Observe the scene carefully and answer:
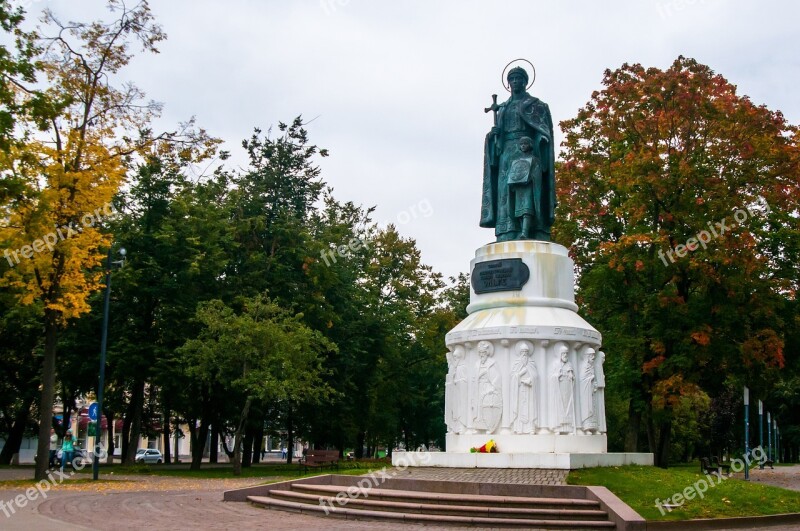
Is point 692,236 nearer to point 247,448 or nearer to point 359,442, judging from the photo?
point 247,448

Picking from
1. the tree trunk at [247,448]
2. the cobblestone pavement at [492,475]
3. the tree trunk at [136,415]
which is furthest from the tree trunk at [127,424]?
the cobblestone pavement at [492,475]

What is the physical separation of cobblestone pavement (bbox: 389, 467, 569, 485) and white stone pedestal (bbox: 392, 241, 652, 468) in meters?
0.46

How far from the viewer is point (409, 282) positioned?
4550 cm

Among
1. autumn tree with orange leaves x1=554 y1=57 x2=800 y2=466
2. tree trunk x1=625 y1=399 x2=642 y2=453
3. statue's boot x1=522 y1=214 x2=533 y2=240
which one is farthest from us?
tree trunk x1=625 y1=399 x2=642 y2=453

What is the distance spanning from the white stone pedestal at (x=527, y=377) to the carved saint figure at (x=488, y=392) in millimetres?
22

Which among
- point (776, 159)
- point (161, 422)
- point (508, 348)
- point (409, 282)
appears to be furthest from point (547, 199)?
point (161, 422)

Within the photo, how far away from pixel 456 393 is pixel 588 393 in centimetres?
292

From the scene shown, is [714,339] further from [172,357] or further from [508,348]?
[172,357]

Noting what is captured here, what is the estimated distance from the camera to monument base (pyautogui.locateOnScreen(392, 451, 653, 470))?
16.2 metres

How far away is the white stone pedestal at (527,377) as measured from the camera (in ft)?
57.3

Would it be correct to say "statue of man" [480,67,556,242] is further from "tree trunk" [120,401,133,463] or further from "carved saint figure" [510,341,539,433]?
"tree trunk" [120,401,133,463]

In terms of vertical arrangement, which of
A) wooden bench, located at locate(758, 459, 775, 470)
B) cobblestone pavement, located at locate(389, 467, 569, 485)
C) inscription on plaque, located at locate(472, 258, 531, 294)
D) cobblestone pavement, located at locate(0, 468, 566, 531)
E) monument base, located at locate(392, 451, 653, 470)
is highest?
inscription on plaque, located at locate(472, 258, 531, 294)

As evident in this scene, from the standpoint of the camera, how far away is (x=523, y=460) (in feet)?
54.3

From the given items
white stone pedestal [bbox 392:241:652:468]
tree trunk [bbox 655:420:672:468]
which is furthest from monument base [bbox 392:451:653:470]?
tree trunk [bbox 655:420:672:468]
